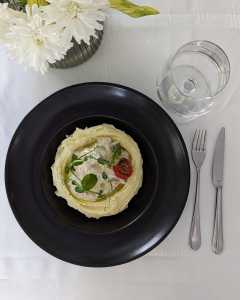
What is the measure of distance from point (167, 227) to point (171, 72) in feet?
1.14

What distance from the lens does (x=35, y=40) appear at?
61 cm

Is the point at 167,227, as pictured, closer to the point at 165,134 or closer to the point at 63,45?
the point at 165,134

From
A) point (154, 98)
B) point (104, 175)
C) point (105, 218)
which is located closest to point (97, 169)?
point (104, 175)

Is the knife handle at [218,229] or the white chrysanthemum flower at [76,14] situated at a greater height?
the white chrysanthemum flower at [76,14]

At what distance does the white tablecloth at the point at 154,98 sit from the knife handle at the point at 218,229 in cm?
2

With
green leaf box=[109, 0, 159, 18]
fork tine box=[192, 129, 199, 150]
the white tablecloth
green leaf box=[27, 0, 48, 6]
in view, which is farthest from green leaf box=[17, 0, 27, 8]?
fork tine box=[192, 129, 199, 150]

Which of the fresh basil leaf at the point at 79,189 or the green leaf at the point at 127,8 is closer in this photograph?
the green leaf at the point at 127,8

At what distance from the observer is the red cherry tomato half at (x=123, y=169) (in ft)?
2.96

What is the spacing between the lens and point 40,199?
36.1 inches

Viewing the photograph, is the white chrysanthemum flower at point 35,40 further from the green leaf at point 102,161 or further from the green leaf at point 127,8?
the green leaf at point 102,161

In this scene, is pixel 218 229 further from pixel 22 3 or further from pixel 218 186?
pixel 22 3

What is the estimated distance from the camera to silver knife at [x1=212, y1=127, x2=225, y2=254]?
3.13 feet

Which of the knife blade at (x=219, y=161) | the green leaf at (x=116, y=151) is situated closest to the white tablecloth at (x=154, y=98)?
the knife blade at (x=219, y=161)

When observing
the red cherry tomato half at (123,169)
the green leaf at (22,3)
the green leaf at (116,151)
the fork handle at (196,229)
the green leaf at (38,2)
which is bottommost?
the fork handle at (196,229)
